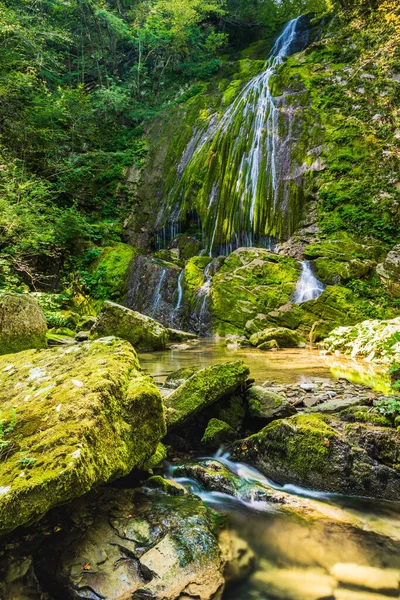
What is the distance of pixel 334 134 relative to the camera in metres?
14.0

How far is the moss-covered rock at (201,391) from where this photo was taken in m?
3.04

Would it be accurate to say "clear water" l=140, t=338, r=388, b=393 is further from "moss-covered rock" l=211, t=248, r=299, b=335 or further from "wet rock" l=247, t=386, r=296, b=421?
"moss-covered rock" l=211, t=248, r=299, b=335

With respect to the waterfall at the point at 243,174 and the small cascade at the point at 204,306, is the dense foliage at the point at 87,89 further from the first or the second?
the small cascade at the point at 204,306

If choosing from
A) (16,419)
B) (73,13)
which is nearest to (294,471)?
(16,419)

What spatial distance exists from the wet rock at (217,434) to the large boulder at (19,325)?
3802 mm

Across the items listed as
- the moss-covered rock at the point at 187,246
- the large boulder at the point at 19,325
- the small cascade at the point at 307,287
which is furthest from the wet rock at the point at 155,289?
the large boulder at the point at 19,325

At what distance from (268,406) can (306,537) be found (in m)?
1.26

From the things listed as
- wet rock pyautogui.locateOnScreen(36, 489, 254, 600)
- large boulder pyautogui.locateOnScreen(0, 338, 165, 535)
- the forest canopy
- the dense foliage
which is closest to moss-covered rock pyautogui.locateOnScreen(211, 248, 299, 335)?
the dense foliage

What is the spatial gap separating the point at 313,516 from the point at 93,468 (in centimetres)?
148

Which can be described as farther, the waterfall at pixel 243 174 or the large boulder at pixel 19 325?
the waterfall at pixel 243 174

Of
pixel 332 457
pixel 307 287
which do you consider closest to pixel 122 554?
pixel 332 457

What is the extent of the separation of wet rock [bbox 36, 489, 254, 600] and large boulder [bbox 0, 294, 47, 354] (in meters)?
4.17

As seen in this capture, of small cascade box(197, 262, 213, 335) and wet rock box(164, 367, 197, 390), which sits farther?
small cascade box(197, 262, 213, 335)

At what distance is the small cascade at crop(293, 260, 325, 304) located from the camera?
10344 mm
